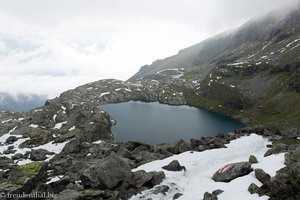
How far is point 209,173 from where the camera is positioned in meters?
38.3

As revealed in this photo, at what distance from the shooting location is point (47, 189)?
3538 cm

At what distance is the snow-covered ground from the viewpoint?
3162 cm

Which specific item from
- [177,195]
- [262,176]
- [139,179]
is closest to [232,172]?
[262,176]

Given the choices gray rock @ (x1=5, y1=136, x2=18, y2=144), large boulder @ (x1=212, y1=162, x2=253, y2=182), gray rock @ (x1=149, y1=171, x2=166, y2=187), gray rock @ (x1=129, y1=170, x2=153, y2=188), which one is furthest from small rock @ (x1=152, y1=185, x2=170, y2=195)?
gray rock @ (x1=5, y1=136, x2=18, y2=144)

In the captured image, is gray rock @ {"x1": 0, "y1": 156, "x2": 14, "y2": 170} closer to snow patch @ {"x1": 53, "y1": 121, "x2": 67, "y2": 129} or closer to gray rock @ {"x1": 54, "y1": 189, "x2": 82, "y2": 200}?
gray rock @ {"x1": 54, "y1": 189, "x2": 82, "y2": 200}

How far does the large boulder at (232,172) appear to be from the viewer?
35.0m

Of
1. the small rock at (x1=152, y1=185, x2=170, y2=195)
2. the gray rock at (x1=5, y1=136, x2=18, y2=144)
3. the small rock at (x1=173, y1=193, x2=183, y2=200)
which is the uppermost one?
the small rock at (x1=152, y1=185, x2=170, y2=195)

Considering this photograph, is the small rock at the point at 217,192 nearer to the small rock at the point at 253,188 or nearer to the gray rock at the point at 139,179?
the small rock at the point at 253,188

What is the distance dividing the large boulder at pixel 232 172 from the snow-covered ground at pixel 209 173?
Result: 78 cm

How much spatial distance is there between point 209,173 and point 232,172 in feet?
11.6

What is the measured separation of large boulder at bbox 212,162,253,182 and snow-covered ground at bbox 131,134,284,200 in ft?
2.56

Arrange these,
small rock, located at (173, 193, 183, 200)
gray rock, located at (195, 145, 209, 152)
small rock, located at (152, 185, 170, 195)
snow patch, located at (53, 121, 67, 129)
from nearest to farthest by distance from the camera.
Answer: small rock, located at (173, 193, 183, 200), small rock, located at (152, 185, 170, 195), gray rock, located at (195, 145, 209, 152), snow patch, located at (53, 121, 67, 129)

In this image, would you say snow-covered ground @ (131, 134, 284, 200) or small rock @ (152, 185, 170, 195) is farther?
small rock @ (152, 185, 170, 195)

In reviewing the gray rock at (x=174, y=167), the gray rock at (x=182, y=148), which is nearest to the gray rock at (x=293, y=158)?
the gray rock at (x=174, y=167)
